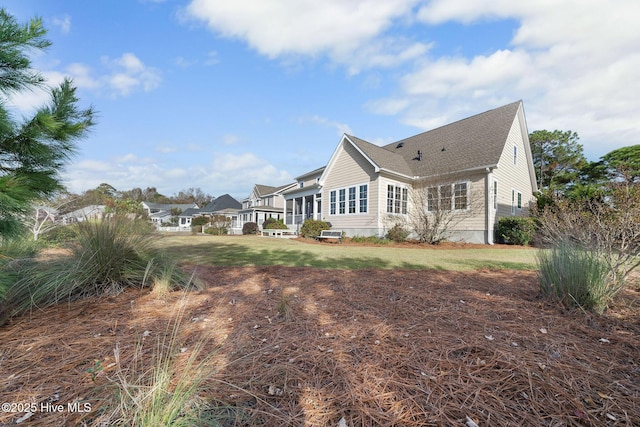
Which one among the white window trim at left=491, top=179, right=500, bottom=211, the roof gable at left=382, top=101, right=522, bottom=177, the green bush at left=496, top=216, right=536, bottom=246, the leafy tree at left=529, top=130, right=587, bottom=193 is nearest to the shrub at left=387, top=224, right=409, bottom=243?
the roof gable at left=382, top=101, right=522, bottom=177

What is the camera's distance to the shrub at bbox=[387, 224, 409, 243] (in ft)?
46.6

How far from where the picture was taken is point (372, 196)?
15.5 meters

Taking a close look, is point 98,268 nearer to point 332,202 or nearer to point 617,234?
point 617,234

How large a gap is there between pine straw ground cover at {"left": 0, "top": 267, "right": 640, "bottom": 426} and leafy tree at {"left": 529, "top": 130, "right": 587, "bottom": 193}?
1215 inches

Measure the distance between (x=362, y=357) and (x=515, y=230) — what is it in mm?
13927

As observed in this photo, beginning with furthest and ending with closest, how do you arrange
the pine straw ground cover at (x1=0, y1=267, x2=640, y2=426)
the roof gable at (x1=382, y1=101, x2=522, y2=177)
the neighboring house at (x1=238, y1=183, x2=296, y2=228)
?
1. the neighboring house at (x1=238, y1=183, x2=296, y2=228)
2. the roof gable at (x1=382, y1=101, x2=522, y2=177)
3. the pine straw ground cover at (x1=0, y1=267, x2=640, y2=426)

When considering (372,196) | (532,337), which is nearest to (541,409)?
(532,337)

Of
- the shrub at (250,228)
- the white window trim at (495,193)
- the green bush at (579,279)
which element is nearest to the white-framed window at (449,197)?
the white window trim at (495,193)

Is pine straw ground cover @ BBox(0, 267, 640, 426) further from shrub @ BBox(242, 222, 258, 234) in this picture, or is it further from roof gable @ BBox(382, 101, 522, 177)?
shrub @ BBox(242, 222, 258, 234)

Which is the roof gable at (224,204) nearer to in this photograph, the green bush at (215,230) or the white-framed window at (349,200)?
the green bush at (215,230)

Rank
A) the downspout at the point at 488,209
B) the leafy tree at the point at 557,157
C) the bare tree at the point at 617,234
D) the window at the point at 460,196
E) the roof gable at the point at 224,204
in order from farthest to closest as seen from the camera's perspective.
Answer: the roof gable at the point at 224,204 → the leafy tree at the point at 557,157 → the window at the point at 460,196 → the downspout at the point at 488,209 → the bare tree at the point at 617,234

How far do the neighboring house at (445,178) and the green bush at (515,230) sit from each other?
455mm

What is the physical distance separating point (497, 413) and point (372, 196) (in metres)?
14.4

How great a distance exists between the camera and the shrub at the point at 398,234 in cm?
1421
